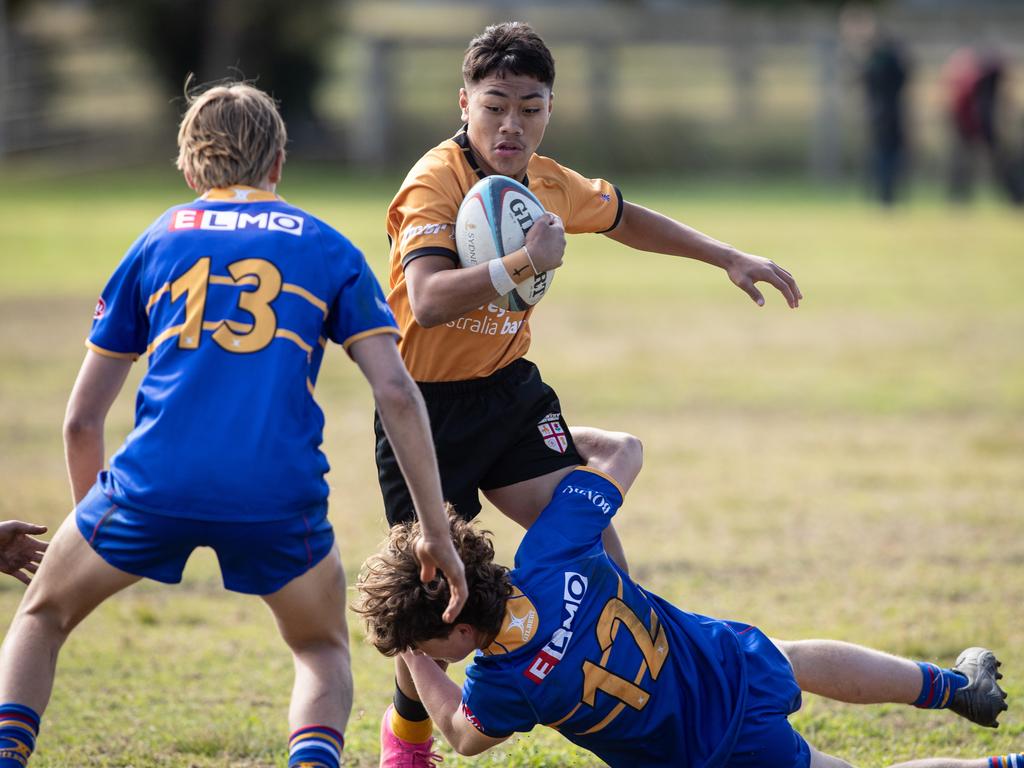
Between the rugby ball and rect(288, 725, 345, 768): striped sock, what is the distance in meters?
1.30

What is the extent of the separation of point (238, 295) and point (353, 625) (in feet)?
9.05

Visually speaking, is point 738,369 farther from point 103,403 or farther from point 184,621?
point 103,403

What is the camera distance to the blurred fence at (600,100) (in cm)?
2891

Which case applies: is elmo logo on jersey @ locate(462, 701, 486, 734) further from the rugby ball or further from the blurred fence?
the blurred fence

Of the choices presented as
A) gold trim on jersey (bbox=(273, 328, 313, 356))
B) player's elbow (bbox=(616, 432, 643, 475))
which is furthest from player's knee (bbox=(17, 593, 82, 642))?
player's elbow (bbox=(616, 432, 643, 475))

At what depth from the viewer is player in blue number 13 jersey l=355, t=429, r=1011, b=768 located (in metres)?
3.58

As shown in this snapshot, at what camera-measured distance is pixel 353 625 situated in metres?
5.79

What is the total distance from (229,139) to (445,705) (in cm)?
157

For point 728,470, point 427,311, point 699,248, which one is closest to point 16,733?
point 427,311

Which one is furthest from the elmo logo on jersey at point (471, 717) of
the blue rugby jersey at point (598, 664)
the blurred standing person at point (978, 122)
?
the blurred standing person at point (978, 122)

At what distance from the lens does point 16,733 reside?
130 inches

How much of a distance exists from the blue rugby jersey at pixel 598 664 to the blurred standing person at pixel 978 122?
20701mm

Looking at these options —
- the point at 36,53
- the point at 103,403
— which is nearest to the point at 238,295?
the point at 103,403

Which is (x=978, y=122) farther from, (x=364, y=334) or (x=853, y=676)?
(x=364, y=334)
